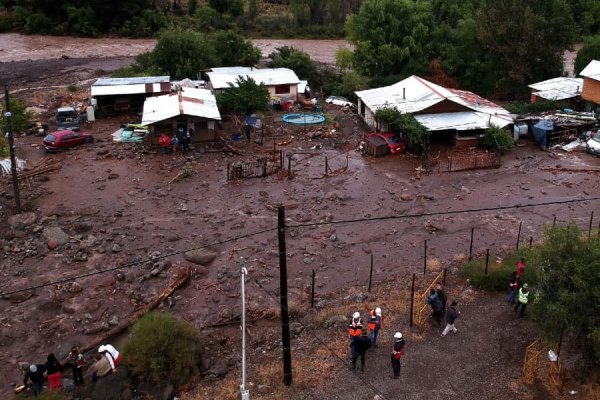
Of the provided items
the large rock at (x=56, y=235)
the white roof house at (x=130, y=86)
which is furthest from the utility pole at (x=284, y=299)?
the white roof house at (x=130, y=86)

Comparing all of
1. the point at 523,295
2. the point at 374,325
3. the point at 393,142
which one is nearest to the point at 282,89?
the point at 393,142

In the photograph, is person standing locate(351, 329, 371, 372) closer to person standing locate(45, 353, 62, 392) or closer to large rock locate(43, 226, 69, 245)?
person standing locate(45, 353, 62, 392)

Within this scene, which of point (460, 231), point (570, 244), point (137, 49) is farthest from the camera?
point (137, 49)

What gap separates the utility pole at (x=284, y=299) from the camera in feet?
43.0

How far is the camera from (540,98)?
137 ft

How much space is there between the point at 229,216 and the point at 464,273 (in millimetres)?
10542

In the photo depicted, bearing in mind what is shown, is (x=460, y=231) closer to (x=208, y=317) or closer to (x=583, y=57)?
(x=208, y=317)

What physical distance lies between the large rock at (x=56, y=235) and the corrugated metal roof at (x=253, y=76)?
20.0 meters

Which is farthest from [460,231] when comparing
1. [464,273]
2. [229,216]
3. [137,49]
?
[137,49]

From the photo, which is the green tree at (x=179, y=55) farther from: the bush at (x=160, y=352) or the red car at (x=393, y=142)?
the bush at (x=160, y=352)

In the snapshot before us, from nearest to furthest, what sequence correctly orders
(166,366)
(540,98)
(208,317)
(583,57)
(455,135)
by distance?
1. (166,366)
2. (208,317)
3. (455,135)
4. (540,98)
5. (583,57)

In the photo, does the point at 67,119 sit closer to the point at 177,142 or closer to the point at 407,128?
the point at 177,142

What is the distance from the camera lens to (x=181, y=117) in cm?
3353

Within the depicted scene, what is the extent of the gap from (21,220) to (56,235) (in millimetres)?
2439
